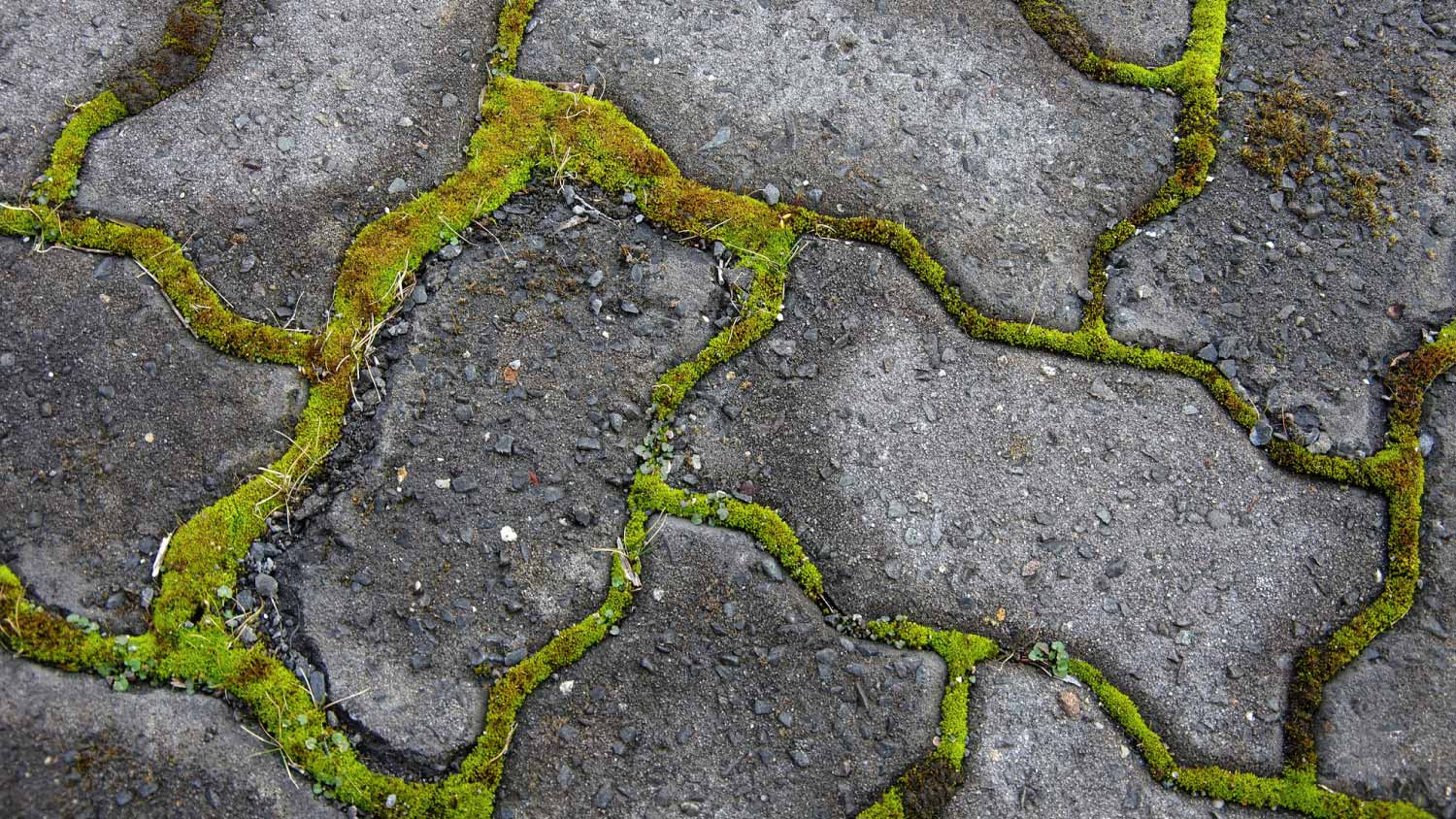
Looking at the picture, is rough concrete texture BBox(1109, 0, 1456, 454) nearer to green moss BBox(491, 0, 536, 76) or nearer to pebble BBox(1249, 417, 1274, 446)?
pebble BBox(1249, 417, 1274, 446)

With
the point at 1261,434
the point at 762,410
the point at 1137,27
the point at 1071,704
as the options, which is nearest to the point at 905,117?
the point at 1137,27

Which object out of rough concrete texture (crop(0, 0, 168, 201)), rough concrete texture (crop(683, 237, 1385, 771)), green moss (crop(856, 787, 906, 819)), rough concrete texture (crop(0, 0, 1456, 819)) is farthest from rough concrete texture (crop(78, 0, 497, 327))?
green moss (crop(856, 787, 906, 819))

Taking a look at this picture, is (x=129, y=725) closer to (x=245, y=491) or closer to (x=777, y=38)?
(x=245, y=491)

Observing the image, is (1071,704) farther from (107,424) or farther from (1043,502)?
(107,424)

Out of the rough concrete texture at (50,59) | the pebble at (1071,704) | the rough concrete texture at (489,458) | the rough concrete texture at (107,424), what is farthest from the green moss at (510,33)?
the pebble at (1071,704)

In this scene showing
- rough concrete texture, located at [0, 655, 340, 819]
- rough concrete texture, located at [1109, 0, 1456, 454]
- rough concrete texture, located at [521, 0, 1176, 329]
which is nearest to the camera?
rough concrete texture, located at [0, 655, 340, 819]

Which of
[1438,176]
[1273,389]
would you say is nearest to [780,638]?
[1273,389]
